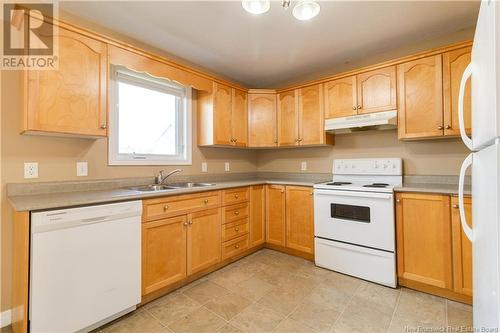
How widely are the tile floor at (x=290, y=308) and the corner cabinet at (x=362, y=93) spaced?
6.00 ft

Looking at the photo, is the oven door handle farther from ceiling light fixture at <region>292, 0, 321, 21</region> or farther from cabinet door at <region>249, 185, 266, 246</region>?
ceiling light fixture at <region>292, 0, 321, 21</region>

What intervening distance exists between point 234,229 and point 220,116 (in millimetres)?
1413

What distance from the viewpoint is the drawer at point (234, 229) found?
2.67m

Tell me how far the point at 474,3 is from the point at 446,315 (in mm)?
2515

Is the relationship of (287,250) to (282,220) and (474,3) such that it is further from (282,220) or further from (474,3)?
(474,3)

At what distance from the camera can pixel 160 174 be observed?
259 cm

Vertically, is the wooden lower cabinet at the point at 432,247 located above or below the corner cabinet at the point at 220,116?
below

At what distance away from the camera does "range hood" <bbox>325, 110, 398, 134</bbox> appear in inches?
96.3

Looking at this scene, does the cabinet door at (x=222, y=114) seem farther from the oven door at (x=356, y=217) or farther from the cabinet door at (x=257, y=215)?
the oven door at (x=356, y=217)

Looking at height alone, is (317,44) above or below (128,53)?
above

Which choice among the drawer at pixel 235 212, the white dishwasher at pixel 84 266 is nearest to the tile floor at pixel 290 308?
the white dishwasher at pixel 84 266

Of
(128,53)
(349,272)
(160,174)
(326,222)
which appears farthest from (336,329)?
(128,53)

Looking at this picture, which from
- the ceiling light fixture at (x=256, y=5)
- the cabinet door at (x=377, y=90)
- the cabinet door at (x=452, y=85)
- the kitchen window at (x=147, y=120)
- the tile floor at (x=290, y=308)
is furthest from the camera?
the cabinet door at (x=377, y=90)

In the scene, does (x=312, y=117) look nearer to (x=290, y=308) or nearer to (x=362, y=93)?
(x=362, y=93)
